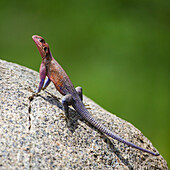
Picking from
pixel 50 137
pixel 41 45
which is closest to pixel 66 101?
pixel 50 137

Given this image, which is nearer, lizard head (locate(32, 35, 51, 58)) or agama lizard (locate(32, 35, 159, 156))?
agama lizard (locate(32, 35, 159, 156))

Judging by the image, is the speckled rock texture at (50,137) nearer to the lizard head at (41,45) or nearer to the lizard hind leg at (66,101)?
the lizard hind leg at (66,101)

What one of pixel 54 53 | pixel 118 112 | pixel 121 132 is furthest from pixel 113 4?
pixel 121 132

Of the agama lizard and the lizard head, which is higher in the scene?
the lizard head

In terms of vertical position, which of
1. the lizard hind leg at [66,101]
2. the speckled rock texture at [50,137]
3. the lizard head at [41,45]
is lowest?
the speckled rock texture at [50,137]

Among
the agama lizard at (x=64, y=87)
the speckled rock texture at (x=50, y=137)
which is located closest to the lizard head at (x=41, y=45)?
the agama lizard at (x=64, y=87)

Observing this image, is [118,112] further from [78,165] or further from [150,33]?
[78,165]

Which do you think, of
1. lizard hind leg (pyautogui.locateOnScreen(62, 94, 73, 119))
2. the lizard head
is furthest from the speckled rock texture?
the lizard head

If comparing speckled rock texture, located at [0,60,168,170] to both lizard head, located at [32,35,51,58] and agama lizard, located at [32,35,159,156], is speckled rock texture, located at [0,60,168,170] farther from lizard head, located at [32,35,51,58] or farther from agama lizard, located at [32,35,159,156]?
lizard head, located at [32,35,51,58]
